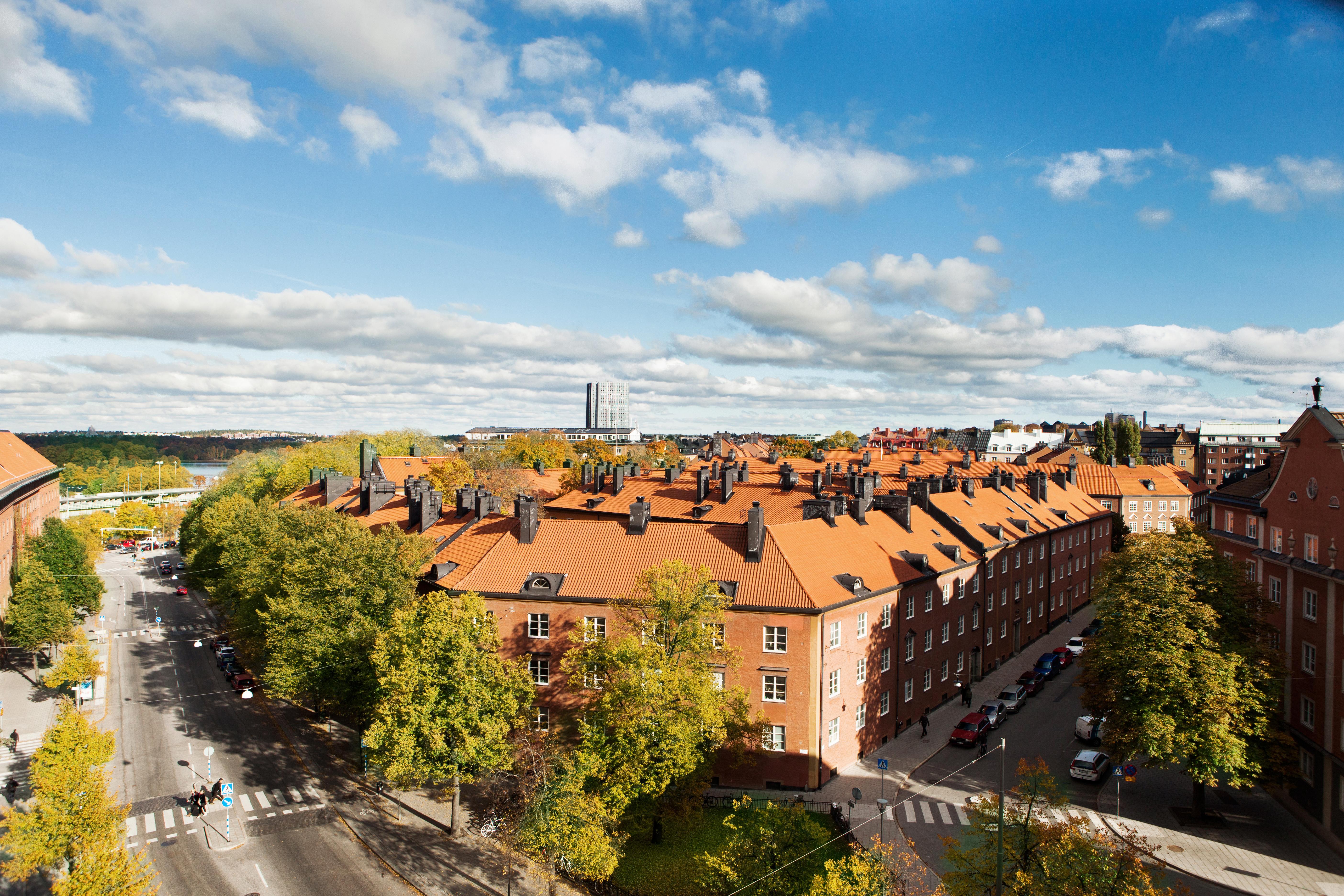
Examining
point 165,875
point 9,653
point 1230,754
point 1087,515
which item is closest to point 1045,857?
point 1230,754

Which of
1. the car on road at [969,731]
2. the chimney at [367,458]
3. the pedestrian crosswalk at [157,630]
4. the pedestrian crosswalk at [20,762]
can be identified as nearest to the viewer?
the pedestrian crosswalk at [20,762]

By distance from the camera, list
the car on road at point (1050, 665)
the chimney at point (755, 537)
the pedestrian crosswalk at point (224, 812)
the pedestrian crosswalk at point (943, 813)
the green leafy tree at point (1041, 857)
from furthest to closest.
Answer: the car on road at point (1050, 665)
the chimney at point (755, 537)
the pedestrian crosswalk at point (224, 812)
the pedestrian crosswalk at point (943, 813)
the green leafy tree at point (1041, 857)

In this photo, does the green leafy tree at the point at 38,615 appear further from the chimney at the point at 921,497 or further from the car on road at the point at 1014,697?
the car on road at the point at 1014,697

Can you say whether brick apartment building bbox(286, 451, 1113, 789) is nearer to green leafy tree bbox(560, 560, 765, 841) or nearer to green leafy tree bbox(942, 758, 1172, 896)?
green leafy tree bbox(560, 560, 765, 841)

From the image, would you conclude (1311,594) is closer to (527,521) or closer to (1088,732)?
(1088,732)

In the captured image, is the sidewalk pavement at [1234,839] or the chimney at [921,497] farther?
the chimney at [921,497]

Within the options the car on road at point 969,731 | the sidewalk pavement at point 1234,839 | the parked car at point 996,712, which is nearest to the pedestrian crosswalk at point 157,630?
the car on road at point 969,731

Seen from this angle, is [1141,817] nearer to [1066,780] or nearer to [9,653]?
[1066,780]
